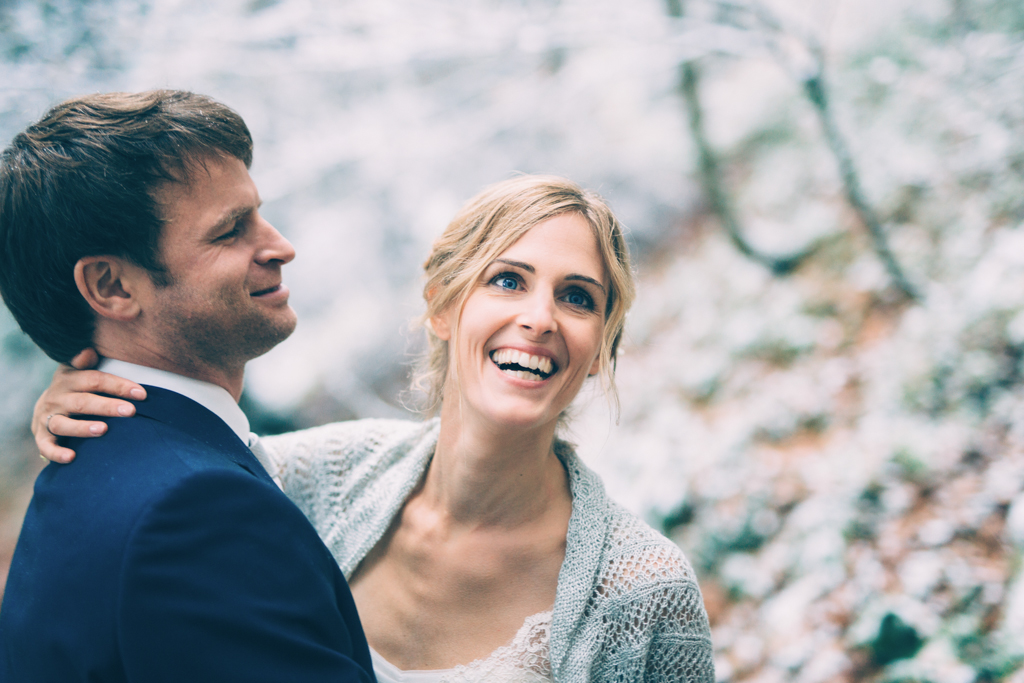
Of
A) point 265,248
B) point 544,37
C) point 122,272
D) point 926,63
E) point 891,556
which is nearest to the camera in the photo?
point 122,272

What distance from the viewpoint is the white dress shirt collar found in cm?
121

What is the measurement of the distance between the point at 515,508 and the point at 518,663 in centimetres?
35

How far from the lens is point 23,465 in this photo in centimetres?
265

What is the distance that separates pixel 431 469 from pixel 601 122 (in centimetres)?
211

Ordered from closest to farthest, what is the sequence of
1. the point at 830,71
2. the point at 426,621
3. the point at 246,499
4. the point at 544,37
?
the point at 246,499, the point at 426,621, the point at 830,71, the point at 544,37

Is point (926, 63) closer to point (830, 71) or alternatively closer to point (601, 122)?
point (830, 71)

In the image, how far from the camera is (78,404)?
3.80 ft

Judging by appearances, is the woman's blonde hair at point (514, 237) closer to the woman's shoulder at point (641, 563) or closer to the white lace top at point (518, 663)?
the woman's shoulder at point (641, 563)

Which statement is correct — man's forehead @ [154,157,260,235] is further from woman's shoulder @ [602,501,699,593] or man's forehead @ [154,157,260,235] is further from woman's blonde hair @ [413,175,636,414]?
woman's shoulder @ [602,501,699,593]

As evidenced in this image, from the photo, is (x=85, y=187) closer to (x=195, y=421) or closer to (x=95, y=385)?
(x=95, y=385)

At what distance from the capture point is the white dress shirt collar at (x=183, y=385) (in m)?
1.21

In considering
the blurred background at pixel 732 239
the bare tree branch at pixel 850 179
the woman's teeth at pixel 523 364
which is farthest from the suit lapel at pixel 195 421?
the bare tree branch at pixel 850 179

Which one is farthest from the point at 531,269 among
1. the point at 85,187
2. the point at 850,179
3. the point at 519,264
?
the point at 850,179

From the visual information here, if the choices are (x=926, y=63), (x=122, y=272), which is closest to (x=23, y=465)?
(x=122, y=272)
